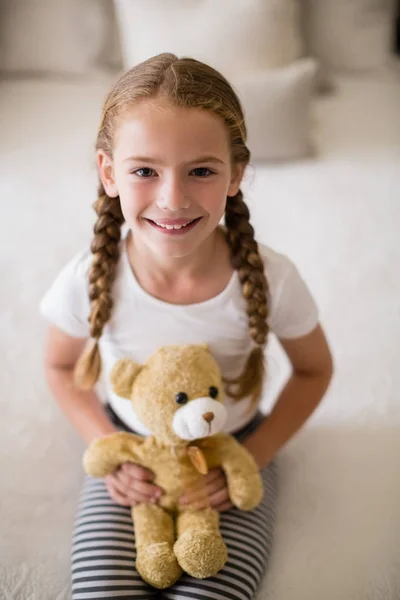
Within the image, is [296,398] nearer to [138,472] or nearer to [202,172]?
[138,472]

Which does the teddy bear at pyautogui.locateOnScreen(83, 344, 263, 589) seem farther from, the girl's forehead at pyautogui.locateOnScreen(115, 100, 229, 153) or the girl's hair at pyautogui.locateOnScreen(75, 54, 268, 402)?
the girl's forehead at pyautogui.locateOnScreen(115, 100, 229, 153)

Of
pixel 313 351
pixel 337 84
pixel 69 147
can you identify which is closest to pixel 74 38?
pixel 69 147

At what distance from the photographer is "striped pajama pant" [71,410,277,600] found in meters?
0.70

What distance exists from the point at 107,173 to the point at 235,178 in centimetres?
16

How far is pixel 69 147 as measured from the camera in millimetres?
1580

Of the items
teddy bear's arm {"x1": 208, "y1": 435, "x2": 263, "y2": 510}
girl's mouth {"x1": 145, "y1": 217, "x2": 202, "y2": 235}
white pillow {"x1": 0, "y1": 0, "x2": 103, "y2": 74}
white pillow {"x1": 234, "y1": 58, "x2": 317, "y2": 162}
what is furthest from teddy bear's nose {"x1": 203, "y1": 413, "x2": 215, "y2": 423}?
white pillow {"x1": 0, "y1": 0, "x2": 103, "y2": 74}

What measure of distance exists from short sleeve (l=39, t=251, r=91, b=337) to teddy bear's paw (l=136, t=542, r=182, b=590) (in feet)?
0.99

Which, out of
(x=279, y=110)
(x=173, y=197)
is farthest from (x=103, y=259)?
(x=279, y=110)

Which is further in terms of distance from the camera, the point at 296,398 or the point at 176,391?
the point at 296,398

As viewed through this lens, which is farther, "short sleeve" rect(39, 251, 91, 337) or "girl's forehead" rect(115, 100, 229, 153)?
"short sleeve" rect(39, 251, 91, 337)

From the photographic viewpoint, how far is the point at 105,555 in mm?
727

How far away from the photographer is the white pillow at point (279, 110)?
1.45 meters

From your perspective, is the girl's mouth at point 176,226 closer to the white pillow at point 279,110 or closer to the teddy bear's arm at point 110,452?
the teddy bear's arm at point 110,452

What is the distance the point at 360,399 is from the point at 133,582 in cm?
51
